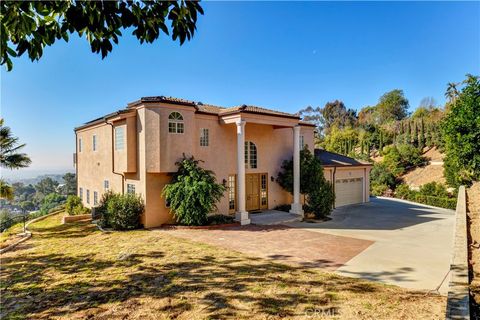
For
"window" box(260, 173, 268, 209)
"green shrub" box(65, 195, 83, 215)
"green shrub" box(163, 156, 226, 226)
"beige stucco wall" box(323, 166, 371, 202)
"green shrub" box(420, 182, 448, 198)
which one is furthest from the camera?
"green shrub" box(420, 182, 448, 198)

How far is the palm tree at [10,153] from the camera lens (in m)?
14.9

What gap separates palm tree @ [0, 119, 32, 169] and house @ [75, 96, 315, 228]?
4.09m

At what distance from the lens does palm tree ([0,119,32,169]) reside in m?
14.9

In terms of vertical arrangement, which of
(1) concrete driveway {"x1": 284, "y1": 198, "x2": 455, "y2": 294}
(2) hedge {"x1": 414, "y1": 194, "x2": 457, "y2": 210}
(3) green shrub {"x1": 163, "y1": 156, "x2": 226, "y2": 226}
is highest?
(3) green shrub {"x1": 163, "y1": 156, "x2": 226, "y2": 226}

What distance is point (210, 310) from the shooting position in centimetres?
552

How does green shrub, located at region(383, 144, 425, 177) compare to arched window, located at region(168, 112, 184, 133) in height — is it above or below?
below

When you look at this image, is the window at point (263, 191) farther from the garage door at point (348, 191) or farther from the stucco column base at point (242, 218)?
the garage door at point (348, 191)

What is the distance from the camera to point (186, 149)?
14.3 m

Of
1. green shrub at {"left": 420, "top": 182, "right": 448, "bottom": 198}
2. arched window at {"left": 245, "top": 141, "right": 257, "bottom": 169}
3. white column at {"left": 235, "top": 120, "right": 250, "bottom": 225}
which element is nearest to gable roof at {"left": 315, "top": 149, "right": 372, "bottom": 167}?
arched window at {"left": 245, "top": 141, "right": 257, "bottom": 169}

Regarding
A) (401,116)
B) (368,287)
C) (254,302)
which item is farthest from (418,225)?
(401,116)

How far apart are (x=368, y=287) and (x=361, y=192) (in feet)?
59.6

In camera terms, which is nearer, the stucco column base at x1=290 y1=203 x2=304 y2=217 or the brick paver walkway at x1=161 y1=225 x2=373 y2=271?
the brick paver walkway at x1=161 y1=225 x2=373 y2=271

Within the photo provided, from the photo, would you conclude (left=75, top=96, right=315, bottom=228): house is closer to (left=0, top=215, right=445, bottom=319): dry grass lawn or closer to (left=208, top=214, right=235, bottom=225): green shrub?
(left=208, top=214, right=235, bottom=225): green shrub

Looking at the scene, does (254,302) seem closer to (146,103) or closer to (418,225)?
(146,103)
